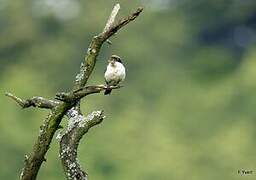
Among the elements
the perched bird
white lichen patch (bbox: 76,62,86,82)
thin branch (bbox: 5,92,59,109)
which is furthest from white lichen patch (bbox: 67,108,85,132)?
the perched bird

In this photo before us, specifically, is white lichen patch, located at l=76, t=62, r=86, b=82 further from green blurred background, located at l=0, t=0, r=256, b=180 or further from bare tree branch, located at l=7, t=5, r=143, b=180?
green blurred background, located at l=0, t=0, r=256, b=180

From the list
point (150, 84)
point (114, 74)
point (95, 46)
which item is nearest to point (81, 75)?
point (95, 46)

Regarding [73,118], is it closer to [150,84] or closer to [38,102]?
[38,102]

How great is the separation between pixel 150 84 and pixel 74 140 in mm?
31112

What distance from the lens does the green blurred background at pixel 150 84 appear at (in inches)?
1315

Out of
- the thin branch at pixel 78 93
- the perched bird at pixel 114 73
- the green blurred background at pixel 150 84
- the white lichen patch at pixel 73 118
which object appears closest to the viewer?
the thin branch at pixel 78 93

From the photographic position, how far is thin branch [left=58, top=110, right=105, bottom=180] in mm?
8273

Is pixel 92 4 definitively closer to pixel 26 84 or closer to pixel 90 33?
pixel 90 33

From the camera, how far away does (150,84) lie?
130 feet

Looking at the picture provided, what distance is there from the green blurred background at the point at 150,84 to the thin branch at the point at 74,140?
20.1 m

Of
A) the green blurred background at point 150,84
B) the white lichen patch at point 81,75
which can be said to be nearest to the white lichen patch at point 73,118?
the white lichen patch at point 81,75

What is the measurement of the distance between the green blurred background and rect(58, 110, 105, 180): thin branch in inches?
792

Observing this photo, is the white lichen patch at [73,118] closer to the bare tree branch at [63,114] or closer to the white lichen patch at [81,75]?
the bare tree branch at [63,114]

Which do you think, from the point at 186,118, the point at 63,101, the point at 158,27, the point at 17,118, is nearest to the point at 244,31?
the point at 158,27
